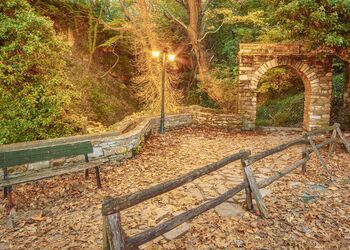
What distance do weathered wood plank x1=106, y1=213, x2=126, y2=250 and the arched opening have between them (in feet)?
34.4

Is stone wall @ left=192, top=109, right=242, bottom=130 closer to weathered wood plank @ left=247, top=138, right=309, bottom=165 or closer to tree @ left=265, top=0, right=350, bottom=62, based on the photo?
tree @ left=265, top=0, right=350, bottom=62

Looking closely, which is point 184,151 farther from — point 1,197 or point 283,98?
point 283,98

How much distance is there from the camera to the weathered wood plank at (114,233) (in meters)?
2.30

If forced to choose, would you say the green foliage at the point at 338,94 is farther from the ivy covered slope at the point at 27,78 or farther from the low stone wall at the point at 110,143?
the ivy covered slope at the point at 27,78

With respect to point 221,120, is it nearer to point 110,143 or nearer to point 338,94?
point 110,143

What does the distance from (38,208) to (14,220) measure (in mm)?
419

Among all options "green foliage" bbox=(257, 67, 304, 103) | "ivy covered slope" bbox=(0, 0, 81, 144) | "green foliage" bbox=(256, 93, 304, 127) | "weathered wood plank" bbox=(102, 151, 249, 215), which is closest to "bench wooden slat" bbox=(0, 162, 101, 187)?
"weathered wood plank" bbox=(102, 151, 249, 215)

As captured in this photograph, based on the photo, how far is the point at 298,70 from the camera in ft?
30.9

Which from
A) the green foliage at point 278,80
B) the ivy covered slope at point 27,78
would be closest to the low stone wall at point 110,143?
the ivy covered slope at point 27,78

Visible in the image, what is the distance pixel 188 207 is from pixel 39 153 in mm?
2802

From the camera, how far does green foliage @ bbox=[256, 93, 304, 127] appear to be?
1332cm

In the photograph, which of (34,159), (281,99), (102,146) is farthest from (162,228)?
(281,99)

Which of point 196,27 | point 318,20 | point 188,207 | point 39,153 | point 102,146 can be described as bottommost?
point 188,207

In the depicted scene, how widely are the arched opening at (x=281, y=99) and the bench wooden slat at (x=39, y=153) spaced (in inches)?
355
